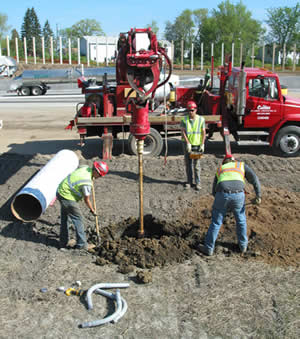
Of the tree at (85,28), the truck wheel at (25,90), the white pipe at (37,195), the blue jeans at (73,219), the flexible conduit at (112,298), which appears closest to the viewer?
the flexible conduit at (112,298)

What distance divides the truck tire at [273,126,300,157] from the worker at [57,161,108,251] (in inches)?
287

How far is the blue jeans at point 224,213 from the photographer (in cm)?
575

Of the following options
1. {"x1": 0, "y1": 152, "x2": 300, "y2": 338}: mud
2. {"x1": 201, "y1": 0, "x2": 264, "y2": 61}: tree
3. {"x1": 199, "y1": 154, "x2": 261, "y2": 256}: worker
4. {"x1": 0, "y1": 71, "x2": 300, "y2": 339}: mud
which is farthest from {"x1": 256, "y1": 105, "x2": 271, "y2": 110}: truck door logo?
{"x1": 201, "y1": 0, "x2": 264, "y2": 61}: tree

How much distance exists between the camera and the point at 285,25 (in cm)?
7806

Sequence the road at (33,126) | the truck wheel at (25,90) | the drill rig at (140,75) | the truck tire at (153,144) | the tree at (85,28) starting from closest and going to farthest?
the drill rig at (140,75) → the truck tire at (153,144) → the road at (33,126) → the truck wheel at (25,90) → the tree at (85,28)

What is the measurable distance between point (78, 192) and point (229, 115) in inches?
283

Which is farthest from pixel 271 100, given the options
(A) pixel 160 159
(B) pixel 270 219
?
(B) pixel 270 219

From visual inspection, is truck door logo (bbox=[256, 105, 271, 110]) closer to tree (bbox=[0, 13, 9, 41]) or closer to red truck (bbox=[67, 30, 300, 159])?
red truck (bbox=[67, 30, 300, 159])

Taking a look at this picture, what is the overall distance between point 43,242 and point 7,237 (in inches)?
26.8

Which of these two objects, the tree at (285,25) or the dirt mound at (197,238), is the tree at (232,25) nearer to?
the tree at (285,25)

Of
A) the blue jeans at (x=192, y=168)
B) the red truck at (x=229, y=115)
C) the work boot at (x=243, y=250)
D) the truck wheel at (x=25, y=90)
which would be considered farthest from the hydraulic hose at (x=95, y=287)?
the truck wheel at (x=25, y=90)


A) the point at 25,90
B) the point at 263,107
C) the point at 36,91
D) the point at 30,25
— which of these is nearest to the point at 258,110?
the point at 263,107

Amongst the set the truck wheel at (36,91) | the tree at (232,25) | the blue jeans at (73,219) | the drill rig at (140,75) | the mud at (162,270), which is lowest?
the mud at (162,270)

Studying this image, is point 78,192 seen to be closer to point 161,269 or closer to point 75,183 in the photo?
point 75,183
